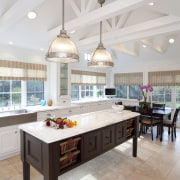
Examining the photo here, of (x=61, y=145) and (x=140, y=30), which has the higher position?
(x=140, y=30)

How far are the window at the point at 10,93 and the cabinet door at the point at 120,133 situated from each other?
3063 millimetres

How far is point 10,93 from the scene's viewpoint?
14.2 ft

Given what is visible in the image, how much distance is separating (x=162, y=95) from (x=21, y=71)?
17.4 ft

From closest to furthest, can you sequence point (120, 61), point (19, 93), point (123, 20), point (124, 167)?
point (124, 167) < point (123, 20) < point (19, 93) < point (120, 61)

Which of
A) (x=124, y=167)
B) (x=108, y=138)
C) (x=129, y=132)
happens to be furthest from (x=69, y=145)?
(x=129, y=132)

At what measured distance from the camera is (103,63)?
292cm

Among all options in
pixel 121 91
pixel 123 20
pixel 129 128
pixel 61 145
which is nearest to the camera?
pixel 61 145

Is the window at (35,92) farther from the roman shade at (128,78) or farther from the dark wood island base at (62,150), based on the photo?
the roman shade at (128,78)

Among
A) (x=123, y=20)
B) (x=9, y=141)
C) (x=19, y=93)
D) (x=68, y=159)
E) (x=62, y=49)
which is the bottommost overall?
(x=9, y=141)

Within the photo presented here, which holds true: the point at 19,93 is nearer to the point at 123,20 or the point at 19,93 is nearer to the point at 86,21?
the point at 86,21

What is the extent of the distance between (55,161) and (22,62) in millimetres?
3366

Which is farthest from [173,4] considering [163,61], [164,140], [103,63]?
[163,61]

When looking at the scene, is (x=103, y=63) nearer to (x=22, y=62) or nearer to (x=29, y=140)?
(x=29, y=140)

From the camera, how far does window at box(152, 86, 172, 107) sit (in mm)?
6117
